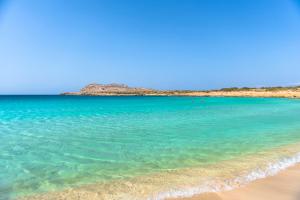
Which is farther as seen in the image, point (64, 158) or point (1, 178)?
point (64, 158)

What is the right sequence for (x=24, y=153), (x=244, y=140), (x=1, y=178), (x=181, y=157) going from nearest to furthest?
(x=1, y=178) < (x=181, y=157) < (x=24, y=153) < (x=244, y=140)

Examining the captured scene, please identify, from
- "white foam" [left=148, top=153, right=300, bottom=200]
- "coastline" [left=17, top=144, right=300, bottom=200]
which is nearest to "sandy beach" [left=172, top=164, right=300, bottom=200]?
"coastline" [left=17, top=144, right=300, bottom=200]

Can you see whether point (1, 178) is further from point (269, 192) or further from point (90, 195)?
point (269, 192)

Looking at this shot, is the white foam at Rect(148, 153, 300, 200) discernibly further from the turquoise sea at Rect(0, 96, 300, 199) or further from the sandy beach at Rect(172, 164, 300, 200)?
the sandy beach at Rect(172, 164, 300, 200)

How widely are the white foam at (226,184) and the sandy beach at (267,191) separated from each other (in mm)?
165

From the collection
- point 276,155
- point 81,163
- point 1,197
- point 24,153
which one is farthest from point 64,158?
point 276,155

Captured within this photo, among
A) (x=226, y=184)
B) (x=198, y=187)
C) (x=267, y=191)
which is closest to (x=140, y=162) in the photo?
(x=198, y=187)

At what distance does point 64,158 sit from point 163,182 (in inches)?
147

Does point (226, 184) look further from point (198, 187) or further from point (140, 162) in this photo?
point (140, 162)

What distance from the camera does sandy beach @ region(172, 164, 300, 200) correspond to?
491 cm

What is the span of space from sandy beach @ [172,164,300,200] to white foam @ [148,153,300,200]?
0.17 meters

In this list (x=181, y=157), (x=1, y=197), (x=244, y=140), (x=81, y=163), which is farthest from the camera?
(x=244, y=140)

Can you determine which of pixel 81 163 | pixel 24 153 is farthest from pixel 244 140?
pixel 24 153

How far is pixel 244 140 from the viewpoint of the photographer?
1045 centimetres
